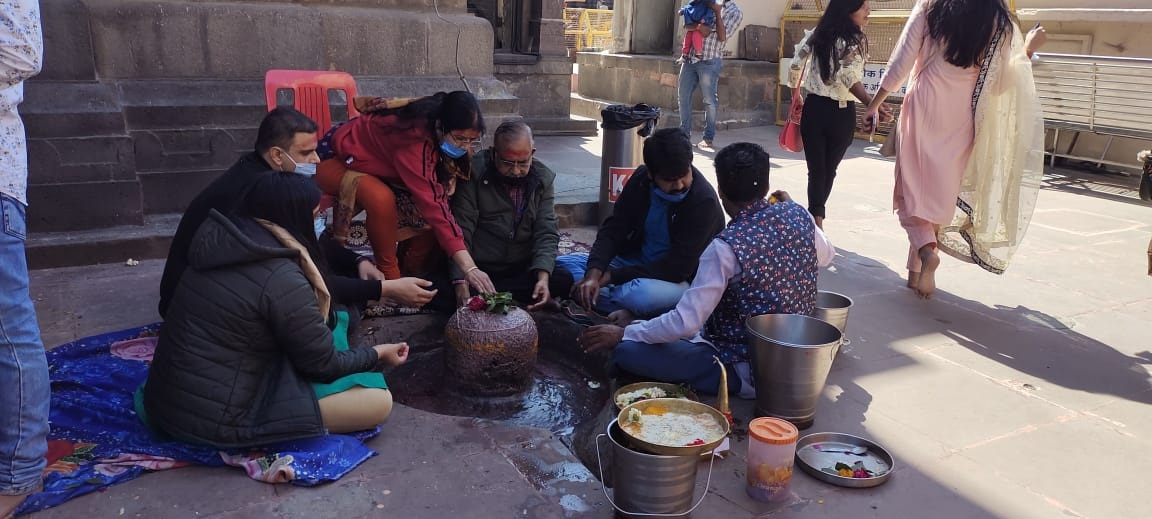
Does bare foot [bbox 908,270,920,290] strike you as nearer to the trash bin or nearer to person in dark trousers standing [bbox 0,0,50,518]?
the trash bin

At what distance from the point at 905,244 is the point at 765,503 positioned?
4.04 m

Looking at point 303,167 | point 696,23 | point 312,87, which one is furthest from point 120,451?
point 696,23

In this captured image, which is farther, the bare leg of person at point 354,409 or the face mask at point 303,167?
the face mask at point 303,167

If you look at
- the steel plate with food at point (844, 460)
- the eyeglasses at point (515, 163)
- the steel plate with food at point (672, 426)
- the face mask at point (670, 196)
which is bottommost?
the steel plate with food at point (844, 460)

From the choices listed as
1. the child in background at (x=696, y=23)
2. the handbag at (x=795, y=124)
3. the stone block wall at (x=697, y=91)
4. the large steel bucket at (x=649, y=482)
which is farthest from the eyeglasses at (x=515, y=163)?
the stone block wall at (x=697, y=91)

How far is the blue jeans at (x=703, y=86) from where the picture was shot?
32.7 ft

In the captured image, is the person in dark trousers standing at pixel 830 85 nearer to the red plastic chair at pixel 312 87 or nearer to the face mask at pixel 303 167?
the red plastic chair at pixel 312 87

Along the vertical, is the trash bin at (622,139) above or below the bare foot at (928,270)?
above

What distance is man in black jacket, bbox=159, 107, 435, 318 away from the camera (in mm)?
3436

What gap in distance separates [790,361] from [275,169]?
2.34m

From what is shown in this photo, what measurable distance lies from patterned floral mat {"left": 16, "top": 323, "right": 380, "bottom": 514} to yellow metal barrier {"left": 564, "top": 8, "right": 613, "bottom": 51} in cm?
1818

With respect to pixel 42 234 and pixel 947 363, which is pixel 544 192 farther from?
pixel 42 234

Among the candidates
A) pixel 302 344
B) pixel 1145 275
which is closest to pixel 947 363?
pixel 1145 275

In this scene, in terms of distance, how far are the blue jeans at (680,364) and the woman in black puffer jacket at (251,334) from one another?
123 centimetres
